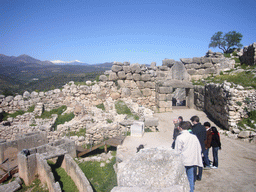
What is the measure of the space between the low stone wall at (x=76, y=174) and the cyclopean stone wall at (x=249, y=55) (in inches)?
500

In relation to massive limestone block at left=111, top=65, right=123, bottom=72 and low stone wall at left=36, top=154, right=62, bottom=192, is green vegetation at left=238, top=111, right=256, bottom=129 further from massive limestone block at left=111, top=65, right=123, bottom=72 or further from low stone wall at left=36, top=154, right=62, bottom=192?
massive limestone block at left=111, top=65, right=123, bottom=72

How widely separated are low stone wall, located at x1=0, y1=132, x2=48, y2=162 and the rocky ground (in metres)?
4.93

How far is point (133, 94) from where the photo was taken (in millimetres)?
14008

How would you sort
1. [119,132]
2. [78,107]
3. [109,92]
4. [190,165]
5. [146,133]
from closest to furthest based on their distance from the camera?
[190,165] < [146,133] < [119,132] < [78,107] < [109,92]

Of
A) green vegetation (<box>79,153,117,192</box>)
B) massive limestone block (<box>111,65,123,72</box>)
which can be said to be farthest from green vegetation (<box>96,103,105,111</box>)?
green vegetation (<box>79,153,117,192</box>)

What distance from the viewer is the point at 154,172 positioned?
257 centimetres

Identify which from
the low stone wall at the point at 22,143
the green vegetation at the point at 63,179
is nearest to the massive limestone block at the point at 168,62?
the low stone wall at the point at 22,143

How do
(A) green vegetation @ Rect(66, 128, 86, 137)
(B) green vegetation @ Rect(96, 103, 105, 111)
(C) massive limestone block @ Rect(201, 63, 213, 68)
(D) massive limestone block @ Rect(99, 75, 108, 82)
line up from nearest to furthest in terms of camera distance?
(A) green vegetation @ Rect(66, 128, 86, 137)
(B) green vegetation @ Rect(96, 103, 105, 111)
(D) massive limestone block @ Rect(99, 75, 108, 82)
(C) massive limestone block @ Rect(201, 63, 213, 68)

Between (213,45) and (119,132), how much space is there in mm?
30141

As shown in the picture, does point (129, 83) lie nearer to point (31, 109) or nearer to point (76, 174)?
point (31, 109)

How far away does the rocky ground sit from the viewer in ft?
15.5

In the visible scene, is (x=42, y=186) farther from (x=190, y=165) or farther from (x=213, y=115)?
(x=213, y=115)

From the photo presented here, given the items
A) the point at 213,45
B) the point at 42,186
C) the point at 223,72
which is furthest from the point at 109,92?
the point at 213,45

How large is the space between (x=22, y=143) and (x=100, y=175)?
4.93 metres
